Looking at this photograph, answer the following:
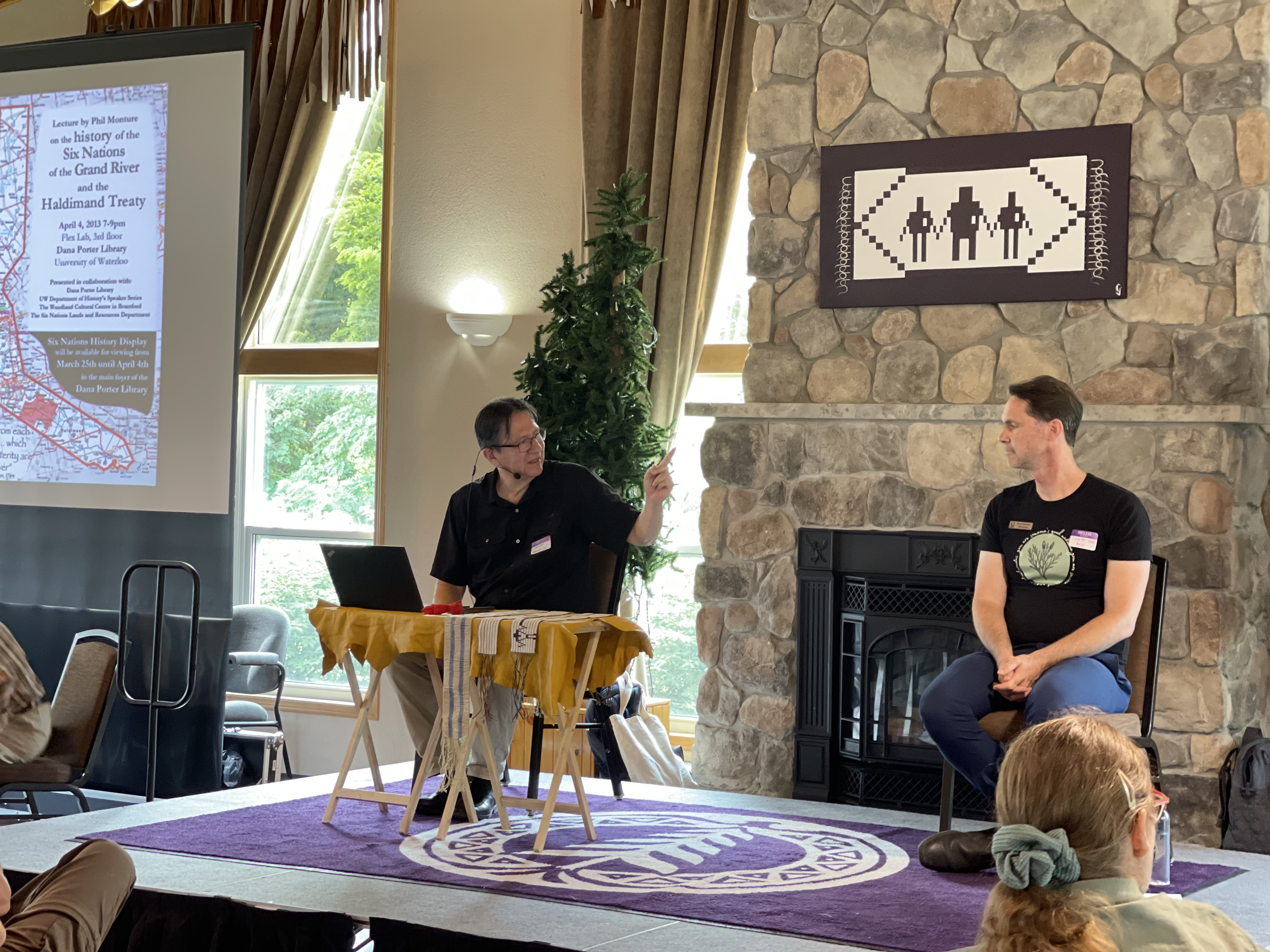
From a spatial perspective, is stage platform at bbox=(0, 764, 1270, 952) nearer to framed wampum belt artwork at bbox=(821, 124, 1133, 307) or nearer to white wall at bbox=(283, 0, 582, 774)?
framed wampum belt artwork at bbox=(821, 124, 1133, 307)

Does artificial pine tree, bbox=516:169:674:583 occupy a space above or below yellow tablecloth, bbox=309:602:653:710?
above

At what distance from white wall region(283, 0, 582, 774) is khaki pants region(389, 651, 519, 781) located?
85.8 inches

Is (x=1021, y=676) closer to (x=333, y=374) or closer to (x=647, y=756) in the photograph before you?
(x=647, y=756)

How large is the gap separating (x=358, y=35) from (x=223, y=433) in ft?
6.74

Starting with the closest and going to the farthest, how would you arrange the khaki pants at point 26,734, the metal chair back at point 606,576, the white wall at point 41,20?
1. the khaki pants at point 26,734
2. the metal chair back at point 606,576
3. the white wall at point 41,20

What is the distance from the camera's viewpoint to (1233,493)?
4.54 metres

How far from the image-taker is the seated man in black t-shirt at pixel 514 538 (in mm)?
4488

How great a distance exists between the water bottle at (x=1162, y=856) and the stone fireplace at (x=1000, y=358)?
91cm

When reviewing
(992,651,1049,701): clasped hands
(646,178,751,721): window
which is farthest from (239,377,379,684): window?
(992,651,1049,701): clasped hands

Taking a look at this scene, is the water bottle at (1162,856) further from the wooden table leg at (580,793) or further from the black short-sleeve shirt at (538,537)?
the black short-sleeve shirt at (538,537)

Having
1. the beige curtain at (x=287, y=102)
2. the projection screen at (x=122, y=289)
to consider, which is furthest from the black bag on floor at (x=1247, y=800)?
the beige curtain at (x=287, y=102)

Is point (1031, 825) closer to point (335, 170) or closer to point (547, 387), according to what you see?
point (547, 387)

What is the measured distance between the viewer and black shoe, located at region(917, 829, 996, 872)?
3.82m

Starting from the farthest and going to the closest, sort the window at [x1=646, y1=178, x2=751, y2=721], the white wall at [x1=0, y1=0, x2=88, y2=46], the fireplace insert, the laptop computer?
the white wall at [x1=0, y1=0, x2=88, y2=46] → the window at [x1=646, y1=178, x2=751, y2=721] → the fireplace insert → the laptop computer
